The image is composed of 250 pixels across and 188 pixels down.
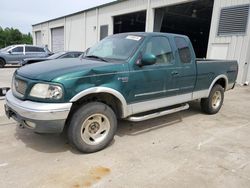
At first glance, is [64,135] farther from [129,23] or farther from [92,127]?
[129,23]

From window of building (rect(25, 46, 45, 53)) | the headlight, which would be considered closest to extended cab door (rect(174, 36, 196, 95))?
the headlight

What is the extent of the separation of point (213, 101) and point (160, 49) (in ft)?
8.31

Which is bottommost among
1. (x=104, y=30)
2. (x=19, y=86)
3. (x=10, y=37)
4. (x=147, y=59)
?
(x=19, y=86)

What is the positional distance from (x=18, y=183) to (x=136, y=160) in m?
1.63

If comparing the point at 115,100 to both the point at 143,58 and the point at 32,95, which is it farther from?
the point at 32,95

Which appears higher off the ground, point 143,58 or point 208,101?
point 143,58

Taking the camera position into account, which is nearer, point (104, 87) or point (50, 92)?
point (50, 92)

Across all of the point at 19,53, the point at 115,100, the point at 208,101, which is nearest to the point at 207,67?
the point at 208,101

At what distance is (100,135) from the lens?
3791 millimetres

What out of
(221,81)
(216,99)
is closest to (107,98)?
(216,99)

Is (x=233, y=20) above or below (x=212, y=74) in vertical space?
above

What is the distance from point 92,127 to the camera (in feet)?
12.1

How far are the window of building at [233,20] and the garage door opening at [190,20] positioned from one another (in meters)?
3.82

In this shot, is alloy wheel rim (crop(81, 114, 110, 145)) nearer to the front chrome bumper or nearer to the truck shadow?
the truck shadow
